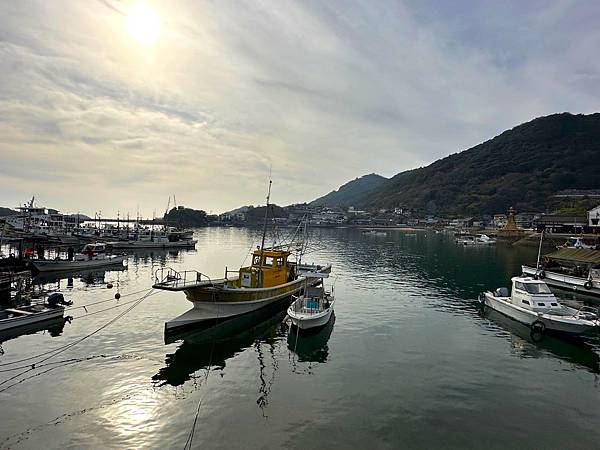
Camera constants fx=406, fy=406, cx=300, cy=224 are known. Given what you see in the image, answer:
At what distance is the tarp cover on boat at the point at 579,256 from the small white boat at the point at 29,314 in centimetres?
5199

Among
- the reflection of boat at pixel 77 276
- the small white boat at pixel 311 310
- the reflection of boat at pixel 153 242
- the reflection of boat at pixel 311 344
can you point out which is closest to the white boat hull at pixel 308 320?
the small white boat at pixel 311 310

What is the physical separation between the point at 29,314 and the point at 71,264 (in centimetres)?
2998

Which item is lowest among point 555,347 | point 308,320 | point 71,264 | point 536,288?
point 71,264

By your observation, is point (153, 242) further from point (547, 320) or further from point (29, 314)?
point (547, 320)

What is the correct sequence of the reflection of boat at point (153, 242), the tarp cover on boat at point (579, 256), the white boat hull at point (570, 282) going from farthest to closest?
the reflection of boat at point (153, 242)
the tarp cover on boat at point (579, 256)
the white boat hull at point (570, 282)

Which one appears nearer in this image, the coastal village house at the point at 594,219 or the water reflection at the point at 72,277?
the water reflection at the point at 72,277

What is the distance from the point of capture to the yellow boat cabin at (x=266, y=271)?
3148 centimetres

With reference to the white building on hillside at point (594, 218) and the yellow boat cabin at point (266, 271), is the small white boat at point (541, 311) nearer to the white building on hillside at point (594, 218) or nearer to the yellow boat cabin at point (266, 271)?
the yellow boat cabin at point (266, 271)

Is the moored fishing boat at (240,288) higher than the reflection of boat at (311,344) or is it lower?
higher

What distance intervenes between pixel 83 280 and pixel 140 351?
2914cm

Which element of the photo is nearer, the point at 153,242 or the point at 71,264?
the point at 71,264

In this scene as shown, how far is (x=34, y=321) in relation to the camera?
26.0 meters

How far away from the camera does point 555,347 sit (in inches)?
974

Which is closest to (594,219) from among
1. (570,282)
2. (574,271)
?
(574,271)
